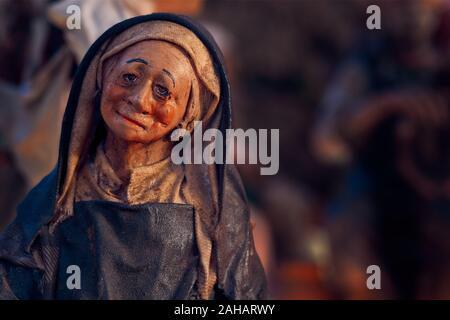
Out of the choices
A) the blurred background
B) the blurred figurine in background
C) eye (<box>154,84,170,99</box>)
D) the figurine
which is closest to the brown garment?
the figurine

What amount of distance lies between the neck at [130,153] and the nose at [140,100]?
0.48ft

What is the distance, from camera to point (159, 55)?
4.53 m

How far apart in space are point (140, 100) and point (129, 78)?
3.1 inches

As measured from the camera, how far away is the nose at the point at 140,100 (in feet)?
14.8

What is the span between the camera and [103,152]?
4.68 m

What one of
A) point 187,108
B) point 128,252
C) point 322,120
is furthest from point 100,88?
point 322,120

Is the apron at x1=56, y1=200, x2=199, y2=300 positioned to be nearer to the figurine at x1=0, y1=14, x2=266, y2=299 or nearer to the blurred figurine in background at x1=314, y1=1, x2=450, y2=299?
the figurine at x1=0, y1=14, x2=266, y2=299

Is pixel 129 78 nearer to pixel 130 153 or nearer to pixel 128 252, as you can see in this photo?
pixel 130 153

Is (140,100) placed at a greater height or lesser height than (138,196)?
greater

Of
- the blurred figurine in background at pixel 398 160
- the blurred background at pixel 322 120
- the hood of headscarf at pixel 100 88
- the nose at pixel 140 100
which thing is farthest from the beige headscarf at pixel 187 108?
the blurred figurine in background at pixel 398 160

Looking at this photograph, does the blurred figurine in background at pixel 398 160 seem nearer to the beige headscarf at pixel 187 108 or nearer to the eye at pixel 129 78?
the beige headscarf at pixel 187 108

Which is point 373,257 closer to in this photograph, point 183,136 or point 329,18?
point 183,136

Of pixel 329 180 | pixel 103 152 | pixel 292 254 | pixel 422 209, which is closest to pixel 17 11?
pixel 103 152
